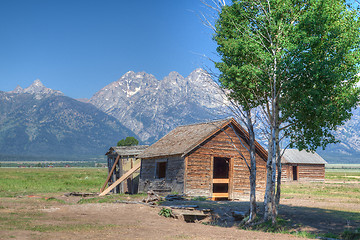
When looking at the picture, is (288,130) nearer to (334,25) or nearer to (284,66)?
(284,66)

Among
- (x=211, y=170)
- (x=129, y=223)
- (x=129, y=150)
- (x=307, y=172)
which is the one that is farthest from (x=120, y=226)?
(x=307, y=172)

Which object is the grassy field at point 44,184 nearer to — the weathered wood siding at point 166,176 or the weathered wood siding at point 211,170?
the weathered wood siding at point 166,176

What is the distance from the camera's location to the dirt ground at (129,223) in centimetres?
1616

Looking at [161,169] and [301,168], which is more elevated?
[301,168]

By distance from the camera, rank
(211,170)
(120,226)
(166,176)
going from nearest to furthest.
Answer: (120,226) < (211,170) < (166,176)

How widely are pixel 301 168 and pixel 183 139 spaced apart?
5218 cm

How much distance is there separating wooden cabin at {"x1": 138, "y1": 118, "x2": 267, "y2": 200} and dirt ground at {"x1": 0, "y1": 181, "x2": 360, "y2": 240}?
16.4ft

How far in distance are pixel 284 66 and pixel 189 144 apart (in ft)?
46.9

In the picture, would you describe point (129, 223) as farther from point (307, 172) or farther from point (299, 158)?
point (307, 172)

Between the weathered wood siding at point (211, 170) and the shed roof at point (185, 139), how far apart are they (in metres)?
0.60

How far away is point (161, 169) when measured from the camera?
37906mm

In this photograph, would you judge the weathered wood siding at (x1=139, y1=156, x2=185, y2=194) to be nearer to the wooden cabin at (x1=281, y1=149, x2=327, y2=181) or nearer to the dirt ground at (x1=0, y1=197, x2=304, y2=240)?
the dirt ground at (x1=0, y1=197, x2=304, y2=240)

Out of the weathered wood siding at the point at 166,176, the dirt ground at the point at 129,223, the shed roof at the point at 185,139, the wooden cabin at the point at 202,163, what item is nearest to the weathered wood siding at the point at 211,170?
the wooden cabin at the point at 202,163

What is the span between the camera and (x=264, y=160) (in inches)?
1410
